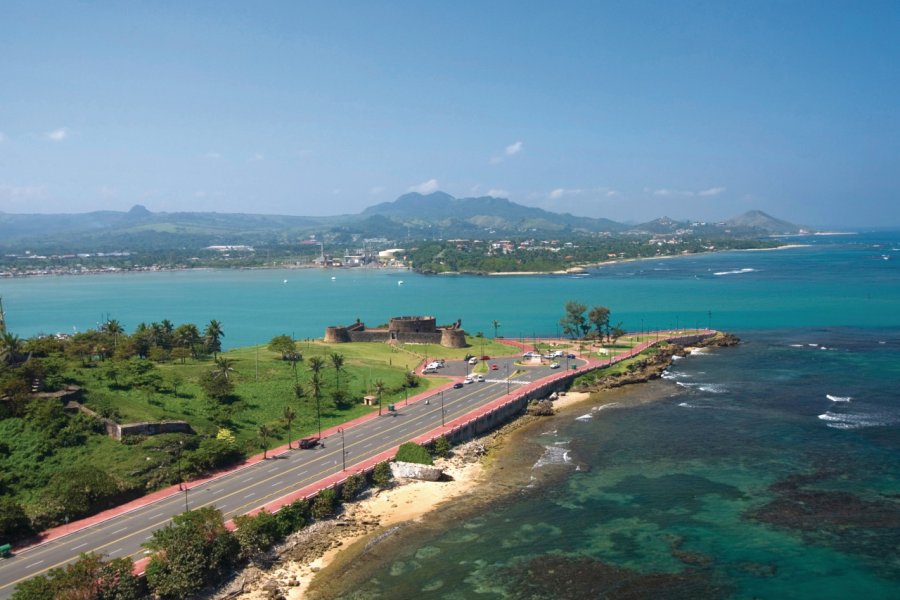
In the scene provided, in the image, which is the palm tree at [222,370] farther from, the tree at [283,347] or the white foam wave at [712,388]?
the white foam wave at [712,388]

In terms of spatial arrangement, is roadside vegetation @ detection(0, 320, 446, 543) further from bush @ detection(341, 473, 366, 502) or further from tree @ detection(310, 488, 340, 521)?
tree @ detection(310, 488, 340, 521)

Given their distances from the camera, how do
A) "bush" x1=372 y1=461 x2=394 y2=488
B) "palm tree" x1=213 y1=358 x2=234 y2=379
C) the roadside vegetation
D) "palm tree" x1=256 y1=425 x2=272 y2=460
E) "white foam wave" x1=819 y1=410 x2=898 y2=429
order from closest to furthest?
the roadside vegetation
"bush" x1=372 y1=461 x2=394 y2=488
"palm tree" x1=256 y1=425 x2=272 y2=460
"white foam wave" x1=819 y1=410 x2=898 y2=429
"palm tree" x1=213 y1=358 x2=234 y2=379

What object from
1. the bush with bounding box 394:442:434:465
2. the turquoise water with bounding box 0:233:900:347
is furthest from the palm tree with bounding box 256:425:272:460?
the turquoise water with bounding box 0:233:900:347

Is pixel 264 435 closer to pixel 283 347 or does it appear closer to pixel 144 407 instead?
pixel 144 407

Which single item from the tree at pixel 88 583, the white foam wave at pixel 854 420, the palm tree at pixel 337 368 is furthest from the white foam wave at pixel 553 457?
the tree at pixel 88 583

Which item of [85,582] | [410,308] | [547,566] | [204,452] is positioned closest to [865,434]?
[547,566]

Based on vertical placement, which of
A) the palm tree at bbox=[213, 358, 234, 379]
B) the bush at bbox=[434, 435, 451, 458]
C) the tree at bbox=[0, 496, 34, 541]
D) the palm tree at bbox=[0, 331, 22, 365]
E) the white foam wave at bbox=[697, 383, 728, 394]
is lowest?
the white foam wave at bbox=[697, 383, 728, 394]

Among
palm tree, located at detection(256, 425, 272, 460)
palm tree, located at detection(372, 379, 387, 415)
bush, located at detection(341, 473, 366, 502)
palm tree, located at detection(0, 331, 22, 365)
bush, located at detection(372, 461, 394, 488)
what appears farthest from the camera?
palm tree, located at detection(372, 379, 387, 415)
